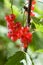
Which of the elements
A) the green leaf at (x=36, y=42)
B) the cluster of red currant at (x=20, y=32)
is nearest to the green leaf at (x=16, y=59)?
the cluster of red currant at (x=20, y=32)

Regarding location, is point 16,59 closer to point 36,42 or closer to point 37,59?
point 37,59

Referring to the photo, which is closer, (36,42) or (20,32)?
(20,32)

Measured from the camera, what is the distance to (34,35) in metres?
1.04

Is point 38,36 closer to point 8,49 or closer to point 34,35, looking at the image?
point 34,35

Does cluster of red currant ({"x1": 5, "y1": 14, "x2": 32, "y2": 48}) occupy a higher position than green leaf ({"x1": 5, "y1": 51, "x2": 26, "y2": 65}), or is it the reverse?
cluster of red currant ({"x1": 5, "y1": 14, "x2": 32, "y2": 48})

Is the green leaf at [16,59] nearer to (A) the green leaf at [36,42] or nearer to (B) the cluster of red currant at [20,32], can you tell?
(B) the cluster of red currant at [20,32]

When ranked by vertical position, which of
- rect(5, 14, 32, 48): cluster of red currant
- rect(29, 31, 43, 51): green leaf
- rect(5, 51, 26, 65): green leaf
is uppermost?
rect(5, 14, 32, 48): cluster of red currant

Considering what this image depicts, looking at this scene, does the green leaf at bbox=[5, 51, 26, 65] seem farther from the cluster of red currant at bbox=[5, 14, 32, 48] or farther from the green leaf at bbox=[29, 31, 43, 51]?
the green leaf at bbox=[29, 31, 43, 51]

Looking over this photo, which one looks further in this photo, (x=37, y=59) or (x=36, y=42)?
(x=36, y=42)

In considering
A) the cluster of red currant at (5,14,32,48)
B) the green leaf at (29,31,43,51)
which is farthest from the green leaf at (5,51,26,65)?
the green leaf at (29,31,43,51)

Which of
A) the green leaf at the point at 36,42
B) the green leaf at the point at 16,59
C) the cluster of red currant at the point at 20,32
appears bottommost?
the green leaf at the point at 36,42

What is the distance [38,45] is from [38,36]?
0.04 meters

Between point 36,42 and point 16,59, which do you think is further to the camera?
point 36,42

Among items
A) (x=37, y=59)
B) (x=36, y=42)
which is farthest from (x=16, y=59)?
(x=36, y=42)
